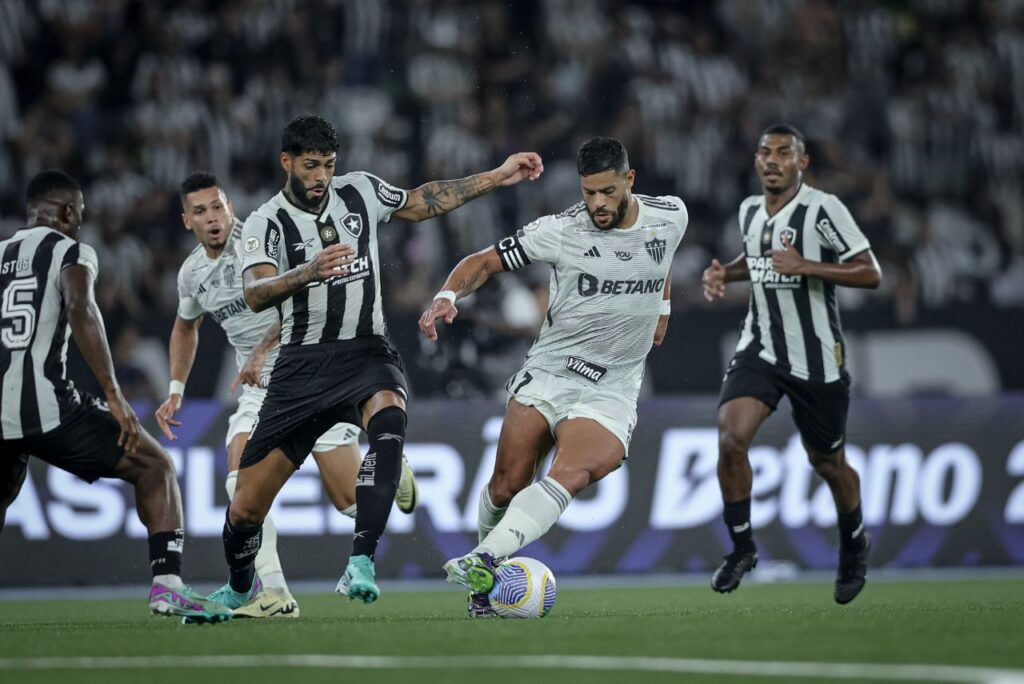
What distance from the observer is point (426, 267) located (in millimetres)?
14180

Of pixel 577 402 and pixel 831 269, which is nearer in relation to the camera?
pixel 577 402

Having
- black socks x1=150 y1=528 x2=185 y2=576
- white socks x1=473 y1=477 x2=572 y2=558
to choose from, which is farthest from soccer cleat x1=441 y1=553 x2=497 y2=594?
black socks x1=150 y1=528 x2=185 y2=576

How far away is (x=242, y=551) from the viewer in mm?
7680

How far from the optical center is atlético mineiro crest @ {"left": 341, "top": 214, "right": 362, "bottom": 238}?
7422 millimetres

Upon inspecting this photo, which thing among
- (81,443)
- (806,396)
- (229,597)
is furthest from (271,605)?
(806,396)

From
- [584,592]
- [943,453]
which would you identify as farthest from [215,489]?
[943,453]

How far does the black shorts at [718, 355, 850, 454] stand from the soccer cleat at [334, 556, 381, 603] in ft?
9.12

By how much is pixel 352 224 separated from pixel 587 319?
127 centimetres

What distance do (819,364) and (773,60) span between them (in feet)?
32.4

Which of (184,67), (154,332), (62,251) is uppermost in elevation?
(184,67)

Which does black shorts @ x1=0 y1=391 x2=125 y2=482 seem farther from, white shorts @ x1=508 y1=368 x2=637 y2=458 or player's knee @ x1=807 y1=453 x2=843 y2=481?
player's knee @ x1=807 y1=453 x2=843 y2=481

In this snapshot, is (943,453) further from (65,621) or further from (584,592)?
(65,621)

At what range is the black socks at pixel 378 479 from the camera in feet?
22.7

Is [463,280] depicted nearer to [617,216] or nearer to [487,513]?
[617,216]
